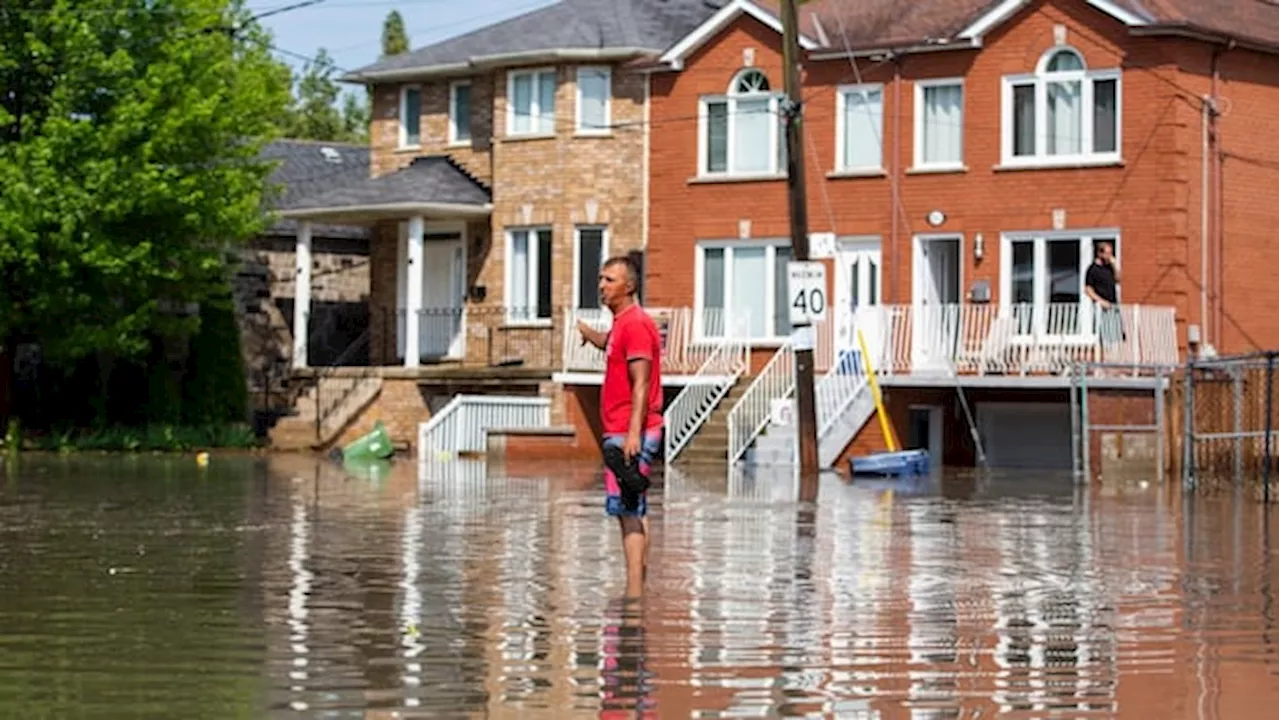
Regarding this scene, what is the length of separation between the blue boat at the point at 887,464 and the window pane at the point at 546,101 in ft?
43.8

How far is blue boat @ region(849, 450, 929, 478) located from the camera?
31797 mm

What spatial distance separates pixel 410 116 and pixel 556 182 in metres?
5.15

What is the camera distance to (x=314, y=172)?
178 feet

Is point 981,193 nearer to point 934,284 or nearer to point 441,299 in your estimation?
point 934,284

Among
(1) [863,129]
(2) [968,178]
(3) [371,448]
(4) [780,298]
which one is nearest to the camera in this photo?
(2) [968,178]

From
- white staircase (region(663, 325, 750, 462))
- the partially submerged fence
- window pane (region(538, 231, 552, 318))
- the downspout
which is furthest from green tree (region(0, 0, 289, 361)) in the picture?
the partially submerged fence

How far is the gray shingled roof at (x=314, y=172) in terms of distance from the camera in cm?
4941

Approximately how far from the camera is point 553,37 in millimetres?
43906

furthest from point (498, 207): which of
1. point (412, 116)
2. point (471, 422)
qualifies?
point (471, 422)

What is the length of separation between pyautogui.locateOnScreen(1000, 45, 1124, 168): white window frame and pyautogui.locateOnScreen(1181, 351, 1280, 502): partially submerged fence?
527 cm

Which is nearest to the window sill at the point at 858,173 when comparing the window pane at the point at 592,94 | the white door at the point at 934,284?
the white door at the point at 934,284

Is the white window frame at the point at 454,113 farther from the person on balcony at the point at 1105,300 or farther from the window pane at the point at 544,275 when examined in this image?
the person on balcony at the point at 1105,300

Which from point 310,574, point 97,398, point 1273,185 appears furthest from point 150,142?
point 310,574

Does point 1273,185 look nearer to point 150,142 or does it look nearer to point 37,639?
point 150,142
